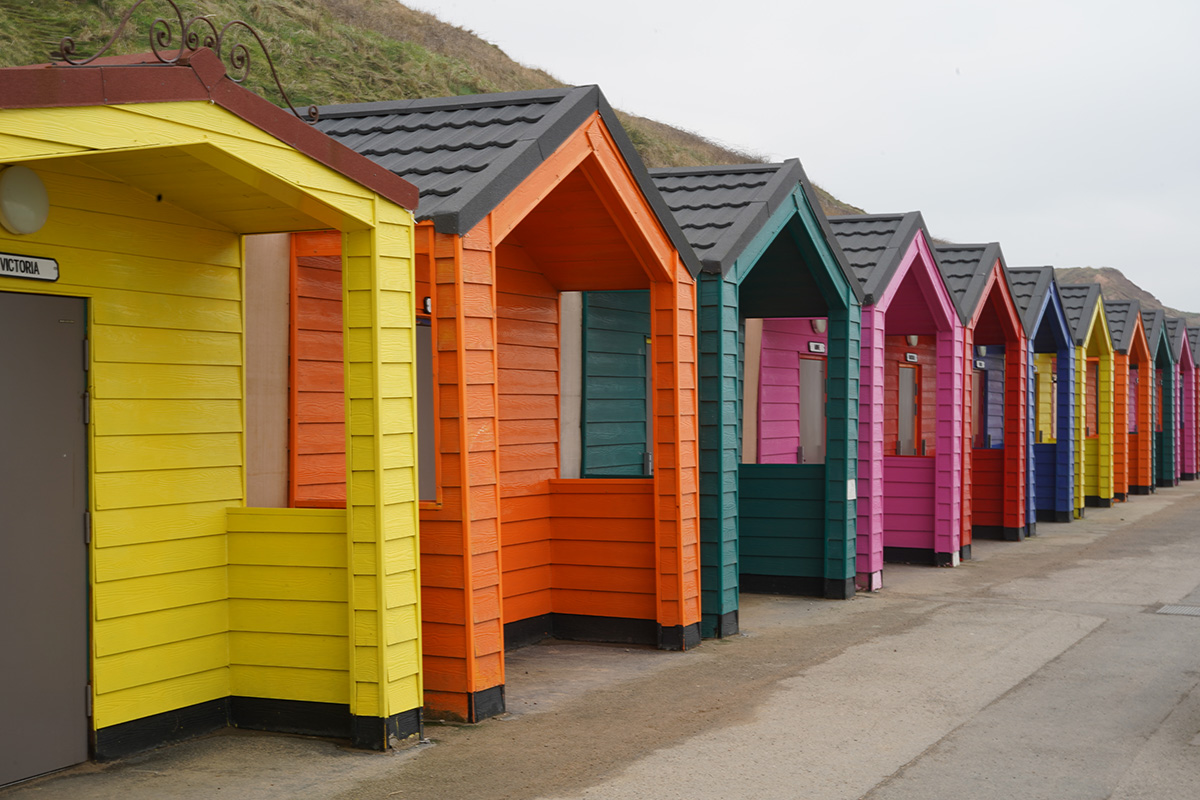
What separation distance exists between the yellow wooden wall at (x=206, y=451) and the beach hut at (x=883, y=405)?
264 inches

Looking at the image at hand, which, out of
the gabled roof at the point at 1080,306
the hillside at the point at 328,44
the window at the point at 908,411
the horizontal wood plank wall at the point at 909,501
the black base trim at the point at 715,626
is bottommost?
the black base trim at the point at 715,626

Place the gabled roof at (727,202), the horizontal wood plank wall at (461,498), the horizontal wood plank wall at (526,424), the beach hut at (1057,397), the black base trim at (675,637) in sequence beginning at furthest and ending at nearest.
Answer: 1. the beach hut at (1057,397)
2. the gabled roof at (727,202)
3. the horizontal wood plank wall at (526,424)
4. the black base trim at (675,637)
5. the horizontal wood plank wall at (461,498)

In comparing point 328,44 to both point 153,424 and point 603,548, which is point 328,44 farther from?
point 153,424

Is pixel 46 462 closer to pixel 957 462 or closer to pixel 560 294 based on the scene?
pixel 560 294

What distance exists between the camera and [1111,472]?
22797 mm

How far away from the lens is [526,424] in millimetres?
9531

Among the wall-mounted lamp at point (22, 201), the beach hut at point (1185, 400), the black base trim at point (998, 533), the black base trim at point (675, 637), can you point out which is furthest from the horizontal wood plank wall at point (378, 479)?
the beach hut at point (1185, 400)

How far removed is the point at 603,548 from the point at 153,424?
13.0 ft

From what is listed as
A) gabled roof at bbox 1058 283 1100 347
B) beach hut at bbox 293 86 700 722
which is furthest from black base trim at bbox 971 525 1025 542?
beach hut at bbox 293 86 700 722

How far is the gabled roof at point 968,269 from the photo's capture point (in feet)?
48.1

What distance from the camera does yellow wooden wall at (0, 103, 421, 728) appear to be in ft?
19.6

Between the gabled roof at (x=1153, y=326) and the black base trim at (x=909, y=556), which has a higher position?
the gabled roof at (x=1153, y=326)

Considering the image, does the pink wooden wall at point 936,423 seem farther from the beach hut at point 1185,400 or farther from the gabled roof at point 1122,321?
the beach hut at point 1185,400

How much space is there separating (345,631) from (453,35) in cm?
5784
